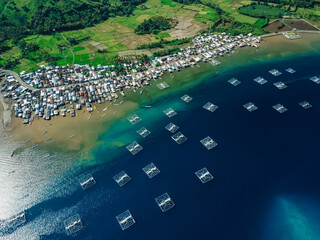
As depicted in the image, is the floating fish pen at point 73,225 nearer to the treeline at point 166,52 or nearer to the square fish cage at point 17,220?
the square fish cage at point 17,220

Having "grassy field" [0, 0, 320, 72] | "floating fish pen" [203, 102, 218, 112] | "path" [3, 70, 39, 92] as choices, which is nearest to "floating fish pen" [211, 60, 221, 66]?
"floating fish pen" [203, 102, 218, 112]

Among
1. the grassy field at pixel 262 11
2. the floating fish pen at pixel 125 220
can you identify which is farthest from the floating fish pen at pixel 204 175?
the grassy field at pixel 262 11

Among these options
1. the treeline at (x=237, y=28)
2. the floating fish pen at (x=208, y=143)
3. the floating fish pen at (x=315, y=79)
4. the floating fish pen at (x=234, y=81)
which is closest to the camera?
the floating fish pen at (x=208, y=143)

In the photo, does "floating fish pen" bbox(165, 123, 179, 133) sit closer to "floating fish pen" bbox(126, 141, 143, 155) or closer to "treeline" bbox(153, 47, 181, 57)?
"floating fish pen" bbox(126, 141, 143, 155)

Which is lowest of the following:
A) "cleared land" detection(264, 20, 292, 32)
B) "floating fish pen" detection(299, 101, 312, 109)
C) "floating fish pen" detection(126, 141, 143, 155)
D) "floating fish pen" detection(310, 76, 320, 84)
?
"floating fish pen" detection(126, 141, 143, 155)

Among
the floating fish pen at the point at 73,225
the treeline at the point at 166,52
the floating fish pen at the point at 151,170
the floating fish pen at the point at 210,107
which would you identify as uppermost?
the treeline at the point at 166,52

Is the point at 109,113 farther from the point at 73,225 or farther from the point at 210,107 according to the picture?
the point at 73,225
